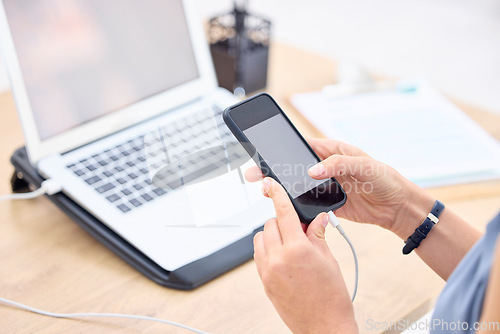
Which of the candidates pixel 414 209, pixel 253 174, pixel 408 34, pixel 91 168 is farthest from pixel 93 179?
pixel 408 34

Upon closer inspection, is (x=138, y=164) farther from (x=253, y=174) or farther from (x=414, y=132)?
(x=414, y=132)

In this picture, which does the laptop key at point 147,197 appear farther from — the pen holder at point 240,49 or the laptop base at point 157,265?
the pen holder at point 240,49

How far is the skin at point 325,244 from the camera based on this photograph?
0.50m

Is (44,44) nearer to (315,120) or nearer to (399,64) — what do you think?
(315,120)

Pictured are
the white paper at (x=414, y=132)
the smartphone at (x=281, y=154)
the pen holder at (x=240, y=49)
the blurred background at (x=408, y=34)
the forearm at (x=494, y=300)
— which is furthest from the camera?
the blurred background at (x=408, y=34)

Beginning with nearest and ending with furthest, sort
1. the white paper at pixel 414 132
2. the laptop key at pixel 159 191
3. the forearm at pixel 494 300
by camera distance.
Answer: the forearm at pixel 494 300
the laptop key at pixel 159 191
the white paper at pixel 414 132

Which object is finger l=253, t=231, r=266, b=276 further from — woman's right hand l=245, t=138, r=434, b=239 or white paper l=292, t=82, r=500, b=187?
white paper l=292, t=82, r=500, b=187

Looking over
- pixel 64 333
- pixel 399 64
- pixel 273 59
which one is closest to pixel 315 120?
pixel 273 59

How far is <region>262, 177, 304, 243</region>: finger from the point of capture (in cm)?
52

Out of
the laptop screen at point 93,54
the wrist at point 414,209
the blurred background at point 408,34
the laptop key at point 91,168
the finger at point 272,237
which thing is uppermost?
the laptop screen at point 93,54

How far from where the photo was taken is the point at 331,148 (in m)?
→ 0.69

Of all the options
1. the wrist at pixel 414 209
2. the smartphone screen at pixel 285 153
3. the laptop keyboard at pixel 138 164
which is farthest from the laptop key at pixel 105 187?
the wrist at pixel 414 209

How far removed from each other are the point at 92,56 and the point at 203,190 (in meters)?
0.27

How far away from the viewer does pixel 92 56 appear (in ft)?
2.48
